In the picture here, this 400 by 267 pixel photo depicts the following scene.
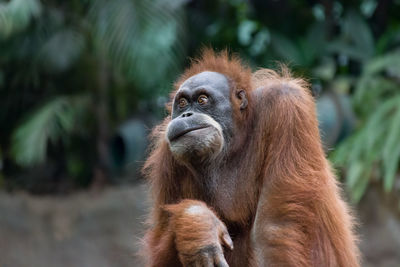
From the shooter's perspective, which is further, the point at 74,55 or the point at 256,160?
the point at 74,55

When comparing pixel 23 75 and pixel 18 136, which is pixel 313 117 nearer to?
pixel 18 136

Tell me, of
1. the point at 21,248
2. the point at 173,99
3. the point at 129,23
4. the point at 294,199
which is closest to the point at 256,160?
the point at 294,199

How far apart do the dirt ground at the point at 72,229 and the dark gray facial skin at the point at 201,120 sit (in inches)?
243

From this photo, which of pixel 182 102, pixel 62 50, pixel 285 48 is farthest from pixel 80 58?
pixel 182 102

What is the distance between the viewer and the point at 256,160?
5133 mm

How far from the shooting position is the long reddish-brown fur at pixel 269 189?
482 cm

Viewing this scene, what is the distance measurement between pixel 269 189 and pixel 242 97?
82 centimetres

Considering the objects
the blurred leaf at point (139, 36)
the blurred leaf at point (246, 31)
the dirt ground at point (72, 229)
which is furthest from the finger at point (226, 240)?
the blurred leaf at point (246, 31)

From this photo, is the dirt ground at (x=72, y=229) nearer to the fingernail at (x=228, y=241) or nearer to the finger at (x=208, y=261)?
the fingernail at (x=228, y=241)

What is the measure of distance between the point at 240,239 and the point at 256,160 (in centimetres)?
63

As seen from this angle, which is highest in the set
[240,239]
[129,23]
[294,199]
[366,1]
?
[366,1]

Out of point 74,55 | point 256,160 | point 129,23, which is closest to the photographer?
Answer: point 256,160

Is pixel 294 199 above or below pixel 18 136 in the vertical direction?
below

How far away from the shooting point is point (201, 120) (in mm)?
5102
